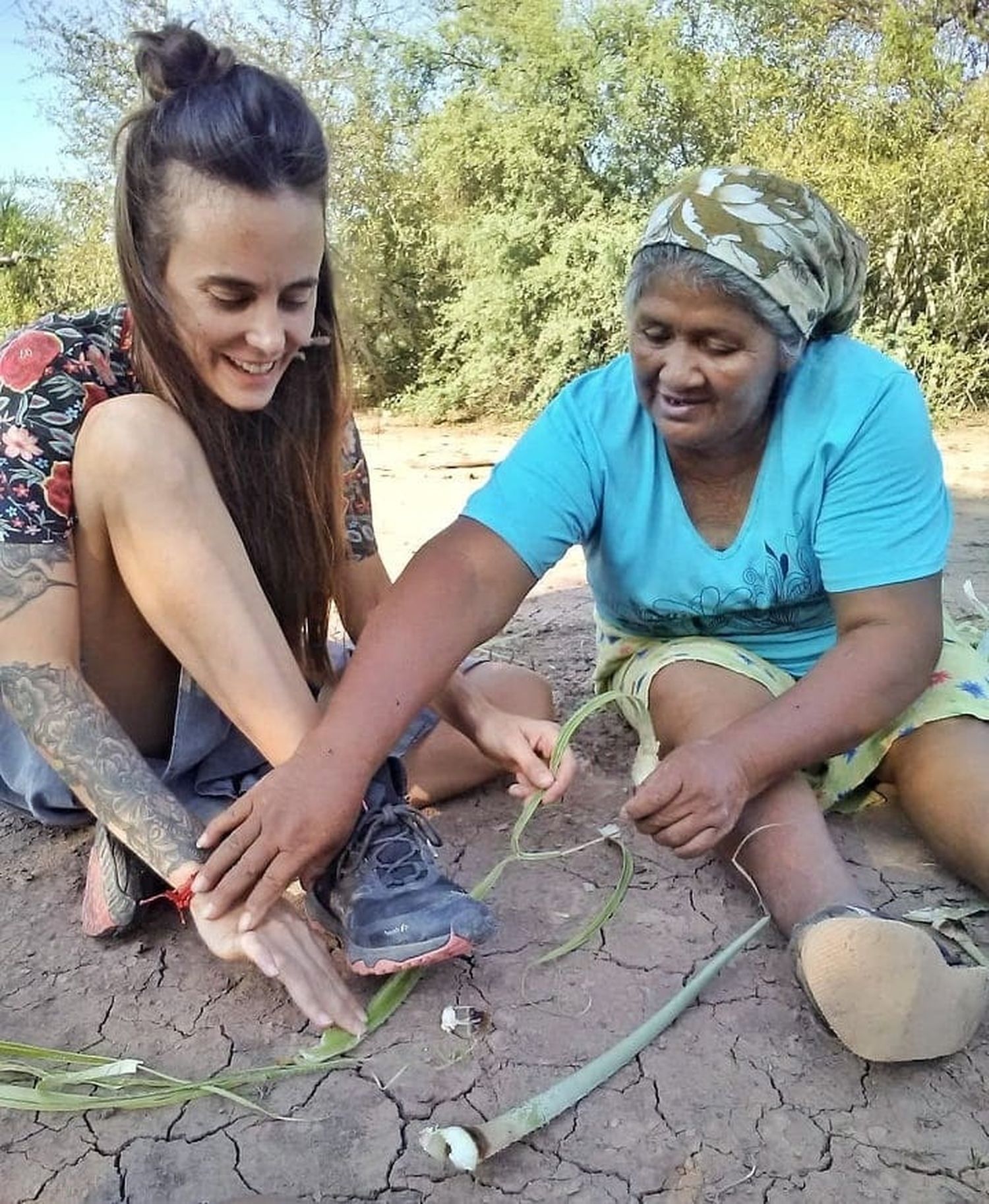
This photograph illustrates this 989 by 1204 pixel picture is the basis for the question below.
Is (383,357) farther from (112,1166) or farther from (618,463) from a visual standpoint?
(112,1166)

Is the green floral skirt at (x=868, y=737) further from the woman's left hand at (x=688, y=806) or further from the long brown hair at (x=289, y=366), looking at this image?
the long brown hair at (x=289, y=366)

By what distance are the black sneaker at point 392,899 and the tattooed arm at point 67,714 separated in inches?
8.3

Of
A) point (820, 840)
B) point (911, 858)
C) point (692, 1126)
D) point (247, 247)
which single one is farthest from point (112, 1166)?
point (911, 858)

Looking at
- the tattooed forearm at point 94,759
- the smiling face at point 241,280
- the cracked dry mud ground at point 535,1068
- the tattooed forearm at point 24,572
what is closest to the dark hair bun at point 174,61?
the smiling face at point 241,280

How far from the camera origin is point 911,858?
74.4 inches

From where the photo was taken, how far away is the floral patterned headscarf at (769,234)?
169cm

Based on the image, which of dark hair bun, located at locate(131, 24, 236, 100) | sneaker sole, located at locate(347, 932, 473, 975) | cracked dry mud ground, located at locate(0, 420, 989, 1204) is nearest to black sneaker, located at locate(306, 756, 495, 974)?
sneaker sole, located at locate(347, 932, 473, 975)

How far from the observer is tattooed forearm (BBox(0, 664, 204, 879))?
1565 mm

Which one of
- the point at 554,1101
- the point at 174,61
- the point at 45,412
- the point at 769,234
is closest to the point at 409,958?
the point at 554,1101

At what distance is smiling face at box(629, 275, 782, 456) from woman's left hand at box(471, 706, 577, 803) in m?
0.51

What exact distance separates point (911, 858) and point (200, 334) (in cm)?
139

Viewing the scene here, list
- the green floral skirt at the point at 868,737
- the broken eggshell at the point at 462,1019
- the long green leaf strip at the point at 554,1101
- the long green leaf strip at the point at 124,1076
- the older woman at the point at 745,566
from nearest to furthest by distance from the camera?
1. the long green leaf strip at the point at 554,1101
2. the long green leaf strip at the point at 124,1076
3. the broken eggshell at the point at 462,1019
4. the older woman at the point at 745,566
5. the green floral skirt at the point at 868,737

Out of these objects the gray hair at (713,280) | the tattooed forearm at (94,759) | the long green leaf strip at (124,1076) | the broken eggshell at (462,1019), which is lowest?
the broken eggshell at (462,1019)

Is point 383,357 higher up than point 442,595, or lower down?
lower down
